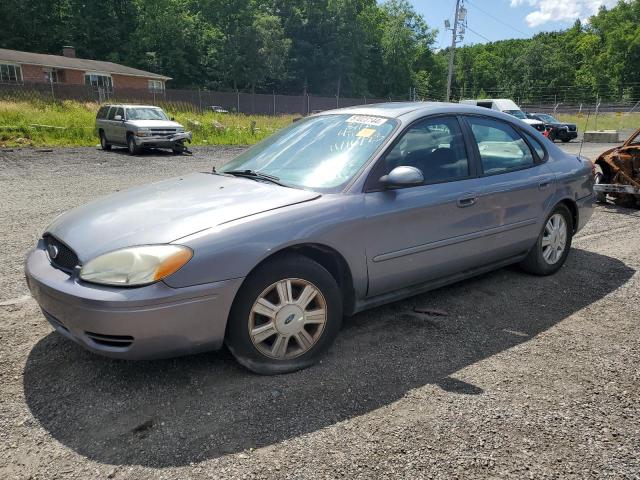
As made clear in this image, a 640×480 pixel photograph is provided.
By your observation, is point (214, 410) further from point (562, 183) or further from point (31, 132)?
point (31, 132)

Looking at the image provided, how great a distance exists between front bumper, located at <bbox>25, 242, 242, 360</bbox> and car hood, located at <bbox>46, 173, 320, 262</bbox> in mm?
258

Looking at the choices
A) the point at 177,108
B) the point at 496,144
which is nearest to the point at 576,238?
the point at 496,144

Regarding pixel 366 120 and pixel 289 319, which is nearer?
pixel 289 319

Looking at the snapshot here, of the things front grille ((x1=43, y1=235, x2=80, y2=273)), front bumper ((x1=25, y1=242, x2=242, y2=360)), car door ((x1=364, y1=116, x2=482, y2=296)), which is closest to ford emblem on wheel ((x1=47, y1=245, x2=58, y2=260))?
front grille ((x1=43, y1=235, x2=80, y2=273))

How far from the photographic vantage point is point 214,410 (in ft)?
8.78

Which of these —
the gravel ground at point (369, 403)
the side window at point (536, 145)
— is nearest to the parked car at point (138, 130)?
the gravel ground at point (369, 403)

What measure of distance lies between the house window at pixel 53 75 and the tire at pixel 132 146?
1283 inches

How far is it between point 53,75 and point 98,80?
373 centimetres

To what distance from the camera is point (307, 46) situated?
6981 cm

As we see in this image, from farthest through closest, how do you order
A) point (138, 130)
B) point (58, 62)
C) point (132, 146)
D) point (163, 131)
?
point (58, 62)
point (163, 131)
point (132, 146)
point (138, 130)

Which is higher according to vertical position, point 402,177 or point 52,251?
point 402,177

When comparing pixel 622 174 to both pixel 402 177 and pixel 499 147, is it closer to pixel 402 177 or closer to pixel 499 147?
pixel 499 147

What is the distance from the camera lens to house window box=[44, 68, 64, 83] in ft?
142

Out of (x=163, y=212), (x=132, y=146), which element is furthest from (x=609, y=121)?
(x=163, y=212)
